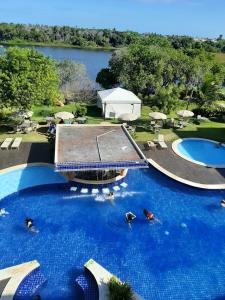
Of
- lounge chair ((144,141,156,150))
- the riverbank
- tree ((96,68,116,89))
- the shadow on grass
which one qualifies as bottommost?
lounge chair ((144,141,156,150))

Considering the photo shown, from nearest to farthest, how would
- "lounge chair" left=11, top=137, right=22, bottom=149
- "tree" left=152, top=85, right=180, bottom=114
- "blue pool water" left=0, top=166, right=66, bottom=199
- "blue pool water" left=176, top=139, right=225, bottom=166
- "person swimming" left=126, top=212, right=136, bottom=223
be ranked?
1. "person swimming" left=126, top=212, right=136, bottom=223
2. "blue pool water" left=0, top=166, right=66, bottom=199
3. "lounge chair" left=11, top=137, right=22, bottom=149
4. "blue pool water" left=176, top=139, right=225, bottom=166
5. "tree" left=152, top=85, right=180, bottom=114

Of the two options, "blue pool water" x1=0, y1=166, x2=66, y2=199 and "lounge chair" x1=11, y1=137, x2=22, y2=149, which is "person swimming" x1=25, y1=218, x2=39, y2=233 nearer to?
"blue pool water" x1=0, y1=166, x2=66, y2=199

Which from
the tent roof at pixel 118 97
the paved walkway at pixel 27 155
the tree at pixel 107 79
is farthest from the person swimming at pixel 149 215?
the tree at pixel 107 79

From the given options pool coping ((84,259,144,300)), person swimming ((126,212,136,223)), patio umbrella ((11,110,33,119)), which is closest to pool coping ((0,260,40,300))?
pool coping ((84,259,144,300))

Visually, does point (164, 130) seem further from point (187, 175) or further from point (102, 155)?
point (102, 155)

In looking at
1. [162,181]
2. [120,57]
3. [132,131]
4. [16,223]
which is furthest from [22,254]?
[120,57]

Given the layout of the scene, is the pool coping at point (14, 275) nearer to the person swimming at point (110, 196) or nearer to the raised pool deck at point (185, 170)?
the person swimming at point (110, 196)

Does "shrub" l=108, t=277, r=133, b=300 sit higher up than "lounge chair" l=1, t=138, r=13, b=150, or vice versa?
"lounge chair" l=1, t=138, r=13, b=150
